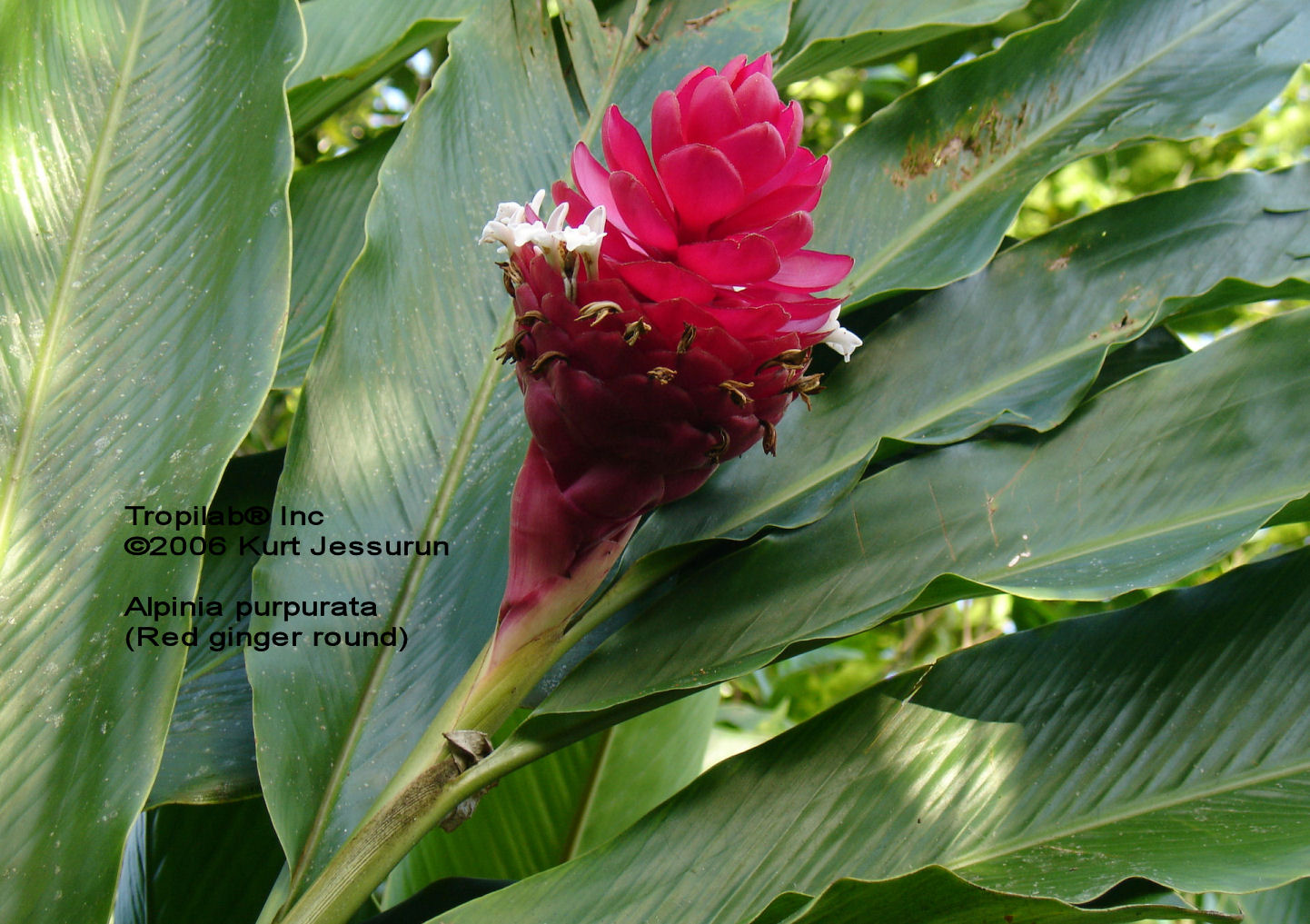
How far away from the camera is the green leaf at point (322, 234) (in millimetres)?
1113

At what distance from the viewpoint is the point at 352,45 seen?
1.24 m

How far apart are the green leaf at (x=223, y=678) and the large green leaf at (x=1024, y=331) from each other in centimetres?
38

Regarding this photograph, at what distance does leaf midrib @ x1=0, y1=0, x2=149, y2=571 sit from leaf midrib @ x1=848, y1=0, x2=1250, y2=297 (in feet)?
2.24

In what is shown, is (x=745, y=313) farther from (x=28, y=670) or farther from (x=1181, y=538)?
(x=28, y=670)

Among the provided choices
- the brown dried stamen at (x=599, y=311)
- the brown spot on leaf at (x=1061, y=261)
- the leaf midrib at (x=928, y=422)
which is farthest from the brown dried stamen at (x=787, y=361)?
the brown spot on leaf at (x=1061, y=261)

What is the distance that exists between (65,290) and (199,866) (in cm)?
55

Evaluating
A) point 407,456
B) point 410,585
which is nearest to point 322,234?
point 407,456

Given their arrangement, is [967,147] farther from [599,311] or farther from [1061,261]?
[599,311]

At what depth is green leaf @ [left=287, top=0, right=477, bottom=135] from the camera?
115 centimetres

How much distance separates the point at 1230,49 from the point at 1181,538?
2.12 ft

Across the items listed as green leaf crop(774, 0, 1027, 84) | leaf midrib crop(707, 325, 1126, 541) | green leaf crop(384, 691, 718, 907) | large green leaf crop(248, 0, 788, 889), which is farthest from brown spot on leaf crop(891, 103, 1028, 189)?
green leaf crop(384, 691, 718, 907)

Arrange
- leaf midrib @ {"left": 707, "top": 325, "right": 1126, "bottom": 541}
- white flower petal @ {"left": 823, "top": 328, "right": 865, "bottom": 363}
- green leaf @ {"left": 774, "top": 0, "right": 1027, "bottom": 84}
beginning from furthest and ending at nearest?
green leaf @ {"left": 774, "top": 0, "right": 1027, "bottom": 84}, leaf midrib @ {"left": 707, "top": 325, "right": 1126, "bottom": 541}, white flower petal @ {"left": 823, "top": 328, "right": 865, "bottom": 363}

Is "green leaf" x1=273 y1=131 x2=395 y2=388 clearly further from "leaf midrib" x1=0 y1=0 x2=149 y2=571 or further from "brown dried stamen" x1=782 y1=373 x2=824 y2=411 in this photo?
"brown dried stamen" x1=782 y1=373 x2=824 y2=411

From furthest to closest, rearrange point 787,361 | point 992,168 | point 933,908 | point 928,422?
point 992,168 < point 928,422 < point 787,361 < point 933,908
